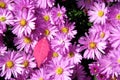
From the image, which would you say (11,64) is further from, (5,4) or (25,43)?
(5,4)

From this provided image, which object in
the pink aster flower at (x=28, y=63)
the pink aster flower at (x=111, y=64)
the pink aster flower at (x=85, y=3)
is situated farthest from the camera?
the pink aster flower at (x=85, y=3)

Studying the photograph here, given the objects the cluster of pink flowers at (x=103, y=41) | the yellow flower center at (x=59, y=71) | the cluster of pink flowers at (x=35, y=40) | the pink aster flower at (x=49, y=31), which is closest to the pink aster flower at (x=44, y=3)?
the cluster of pink flowers at (x=35, y=40)

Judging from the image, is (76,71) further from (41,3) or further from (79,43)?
(41,3)

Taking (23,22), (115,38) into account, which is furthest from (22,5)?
(115,38)

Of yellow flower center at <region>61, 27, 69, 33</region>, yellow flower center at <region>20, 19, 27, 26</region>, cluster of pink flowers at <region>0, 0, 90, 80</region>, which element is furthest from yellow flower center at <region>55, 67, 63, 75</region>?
yellow flower center at <region>20, 19, 27, 26</region>

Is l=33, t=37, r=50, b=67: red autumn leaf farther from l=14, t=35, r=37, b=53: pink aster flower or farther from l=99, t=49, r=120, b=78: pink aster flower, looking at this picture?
l=99, t=49, r=120, b=78: pink aster flower

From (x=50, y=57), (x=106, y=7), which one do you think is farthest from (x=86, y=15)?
(x=50, y=57)

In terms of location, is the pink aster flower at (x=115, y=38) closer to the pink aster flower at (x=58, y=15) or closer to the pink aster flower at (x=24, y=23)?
the pink aster flower at (x=58, y=15)
